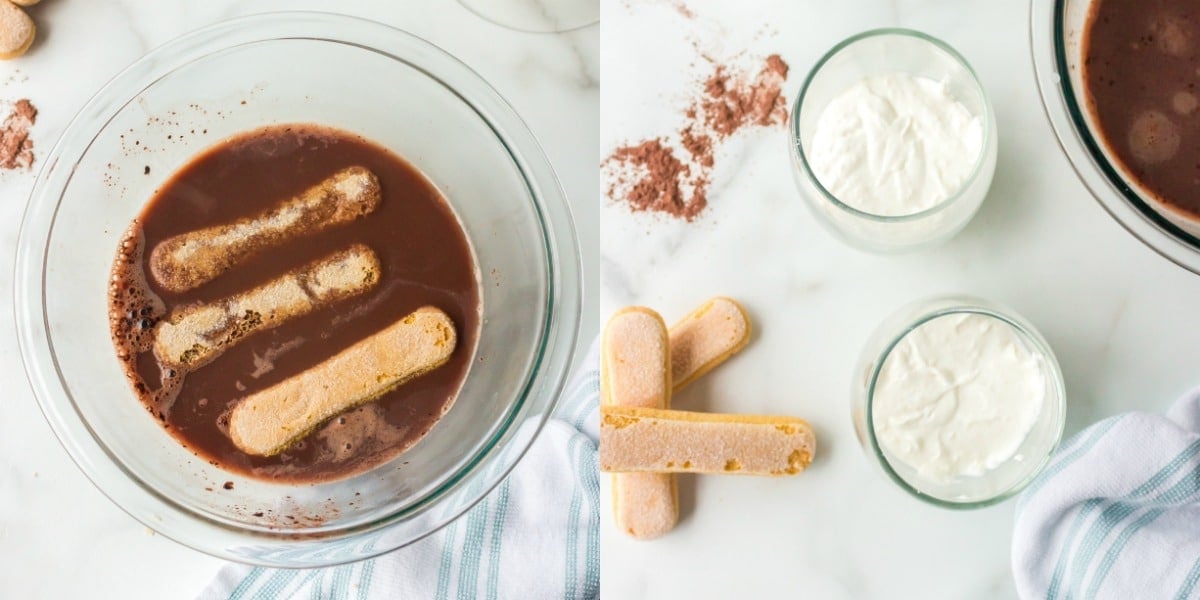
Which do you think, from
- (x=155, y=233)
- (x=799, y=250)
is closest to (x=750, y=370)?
(x=799, y=250)

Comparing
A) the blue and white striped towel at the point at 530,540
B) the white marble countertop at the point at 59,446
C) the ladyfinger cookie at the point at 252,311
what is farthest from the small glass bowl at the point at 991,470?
the ladyfinger cookie at the point at 252,311

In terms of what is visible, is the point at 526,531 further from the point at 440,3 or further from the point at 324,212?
the point at 440,3

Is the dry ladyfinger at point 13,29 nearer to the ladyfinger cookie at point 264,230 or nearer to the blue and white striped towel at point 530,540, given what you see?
the ladyfinger cookie at point 264,230

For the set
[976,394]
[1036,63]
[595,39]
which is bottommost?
[976,394]

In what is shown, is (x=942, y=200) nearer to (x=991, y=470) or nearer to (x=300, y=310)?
(x=991, y=470)

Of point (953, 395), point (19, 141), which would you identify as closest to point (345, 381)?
point (19, 141)

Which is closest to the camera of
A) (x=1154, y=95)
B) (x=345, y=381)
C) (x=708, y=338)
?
(x=1154, y=95)

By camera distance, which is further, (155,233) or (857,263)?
(155,233)

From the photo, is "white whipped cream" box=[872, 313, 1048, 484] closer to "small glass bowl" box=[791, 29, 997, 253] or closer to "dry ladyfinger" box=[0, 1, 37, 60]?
"small glass bowl" box=[791, 29, 997, 253]
